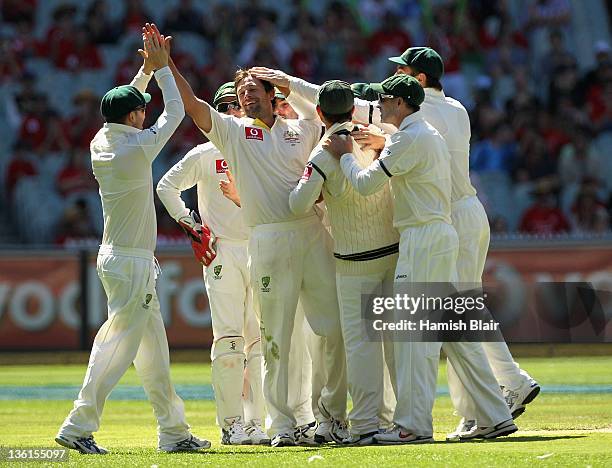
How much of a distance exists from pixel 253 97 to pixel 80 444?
282cm

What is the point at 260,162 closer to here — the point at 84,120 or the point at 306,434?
the point at 306,434

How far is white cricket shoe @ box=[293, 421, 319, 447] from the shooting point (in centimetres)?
974

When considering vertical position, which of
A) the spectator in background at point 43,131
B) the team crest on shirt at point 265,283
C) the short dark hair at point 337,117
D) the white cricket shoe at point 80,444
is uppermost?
the spectator in background at point 43,131

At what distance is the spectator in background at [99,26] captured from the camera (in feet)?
77.1

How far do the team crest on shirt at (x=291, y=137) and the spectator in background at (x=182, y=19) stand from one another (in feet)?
46.0

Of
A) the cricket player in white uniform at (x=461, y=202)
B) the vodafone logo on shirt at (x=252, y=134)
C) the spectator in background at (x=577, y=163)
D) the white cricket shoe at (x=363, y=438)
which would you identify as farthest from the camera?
the spectator in background at (x=577, y=163)

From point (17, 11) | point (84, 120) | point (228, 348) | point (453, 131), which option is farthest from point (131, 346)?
point (17, 11)

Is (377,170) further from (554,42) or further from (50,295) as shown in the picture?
(554,42)

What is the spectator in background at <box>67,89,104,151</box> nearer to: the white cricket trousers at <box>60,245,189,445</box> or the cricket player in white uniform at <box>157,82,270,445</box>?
the cricket player in white uniform at <box>157,82,270,445</box>

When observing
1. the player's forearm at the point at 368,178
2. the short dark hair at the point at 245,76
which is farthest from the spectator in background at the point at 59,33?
the player's forearm at the point at 368,178

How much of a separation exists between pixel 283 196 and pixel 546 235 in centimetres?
949

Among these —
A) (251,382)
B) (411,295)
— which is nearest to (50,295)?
(251,382)

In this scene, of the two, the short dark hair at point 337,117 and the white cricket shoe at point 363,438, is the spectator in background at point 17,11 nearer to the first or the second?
the short dark hair at point 337,117

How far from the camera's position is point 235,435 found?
32.9 feet
